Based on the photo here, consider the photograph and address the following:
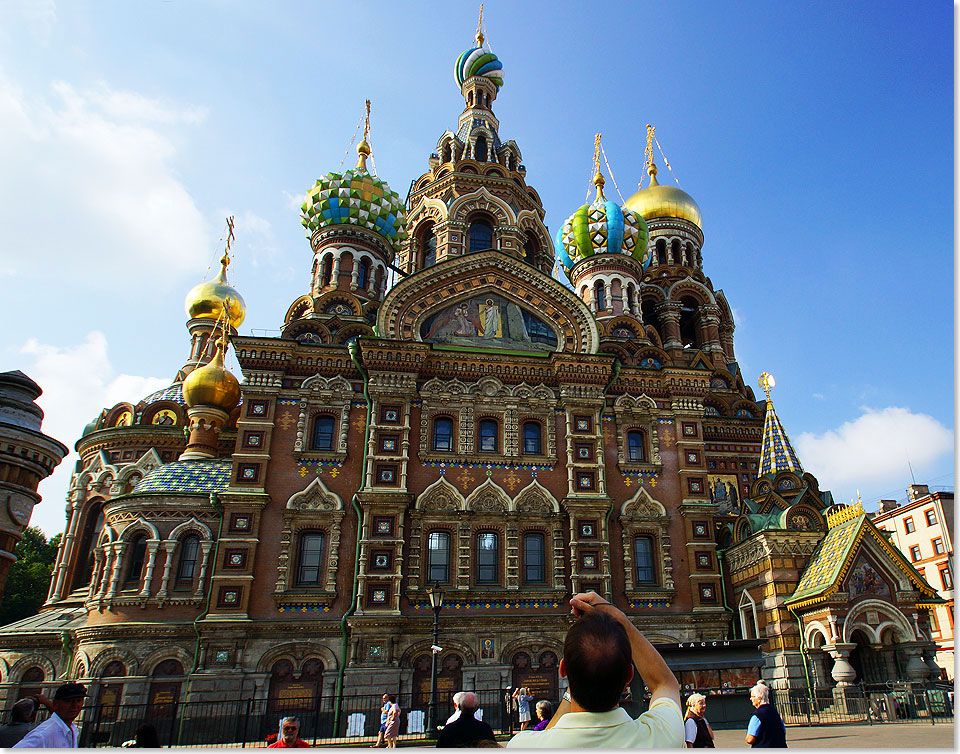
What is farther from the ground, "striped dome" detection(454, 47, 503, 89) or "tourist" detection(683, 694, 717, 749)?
"striped dome" detection(454, 47, 503, 89)

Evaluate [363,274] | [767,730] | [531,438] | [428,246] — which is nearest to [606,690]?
[767,730]

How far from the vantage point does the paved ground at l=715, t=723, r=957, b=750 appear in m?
9.95

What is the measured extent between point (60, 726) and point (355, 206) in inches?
927

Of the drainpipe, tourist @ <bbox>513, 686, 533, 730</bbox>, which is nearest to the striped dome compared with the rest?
the drainpipe

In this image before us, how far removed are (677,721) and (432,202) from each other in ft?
90.7

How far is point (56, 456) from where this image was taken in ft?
20.2

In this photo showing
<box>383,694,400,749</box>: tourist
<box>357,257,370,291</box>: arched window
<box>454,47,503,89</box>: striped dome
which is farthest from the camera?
<box>454,47,503,89</box>: striped dome

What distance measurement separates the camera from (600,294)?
28.4 meters

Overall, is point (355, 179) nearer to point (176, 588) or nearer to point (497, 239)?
point (497, 239)

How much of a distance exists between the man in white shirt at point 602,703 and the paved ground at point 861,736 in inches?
327

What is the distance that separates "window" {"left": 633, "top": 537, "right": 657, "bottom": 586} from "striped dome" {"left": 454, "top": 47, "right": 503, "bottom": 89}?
80.1 feet

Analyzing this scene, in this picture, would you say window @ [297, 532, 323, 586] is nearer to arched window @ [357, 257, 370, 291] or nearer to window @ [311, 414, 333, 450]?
window @ [311, 414, 333, 450]

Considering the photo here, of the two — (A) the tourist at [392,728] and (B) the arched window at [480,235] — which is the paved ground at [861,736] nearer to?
(A) the tourist at [392,728]

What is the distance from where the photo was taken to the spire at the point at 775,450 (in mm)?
22281
